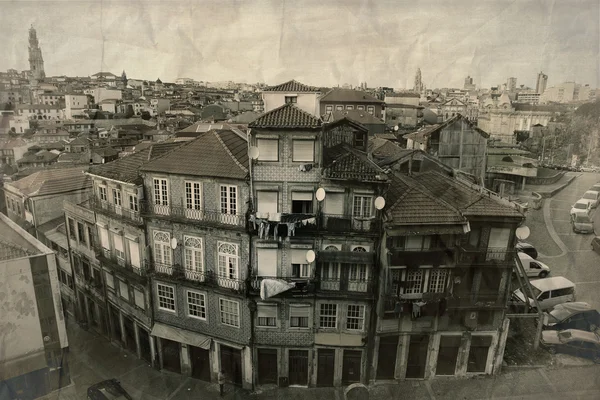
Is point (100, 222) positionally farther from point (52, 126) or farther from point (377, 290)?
point (52, 126)

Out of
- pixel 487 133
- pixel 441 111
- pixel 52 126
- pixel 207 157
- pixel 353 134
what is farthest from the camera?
pixel 52 126

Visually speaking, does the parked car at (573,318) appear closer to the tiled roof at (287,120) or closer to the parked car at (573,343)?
the parked car at (573,343)

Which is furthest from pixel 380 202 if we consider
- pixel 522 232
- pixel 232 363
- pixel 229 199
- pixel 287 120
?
pixel 232 363

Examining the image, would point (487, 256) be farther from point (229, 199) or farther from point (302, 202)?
point (229, 199)

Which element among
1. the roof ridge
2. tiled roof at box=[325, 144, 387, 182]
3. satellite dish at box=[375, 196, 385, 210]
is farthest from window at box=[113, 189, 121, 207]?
satellite dish at box=[375, 196, 385, 210]

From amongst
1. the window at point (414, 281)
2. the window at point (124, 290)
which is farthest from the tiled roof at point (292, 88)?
the window at point (124, 290)

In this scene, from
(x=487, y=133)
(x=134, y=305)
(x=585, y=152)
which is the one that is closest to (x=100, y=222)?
(x=134, y=305)

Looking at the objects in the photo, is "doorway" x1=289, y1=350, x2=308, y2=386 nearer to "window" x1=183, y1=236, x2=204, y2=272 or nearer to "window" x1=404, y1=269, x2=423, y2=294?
"window" x1=404, y1=269, x2=423, y2=294
